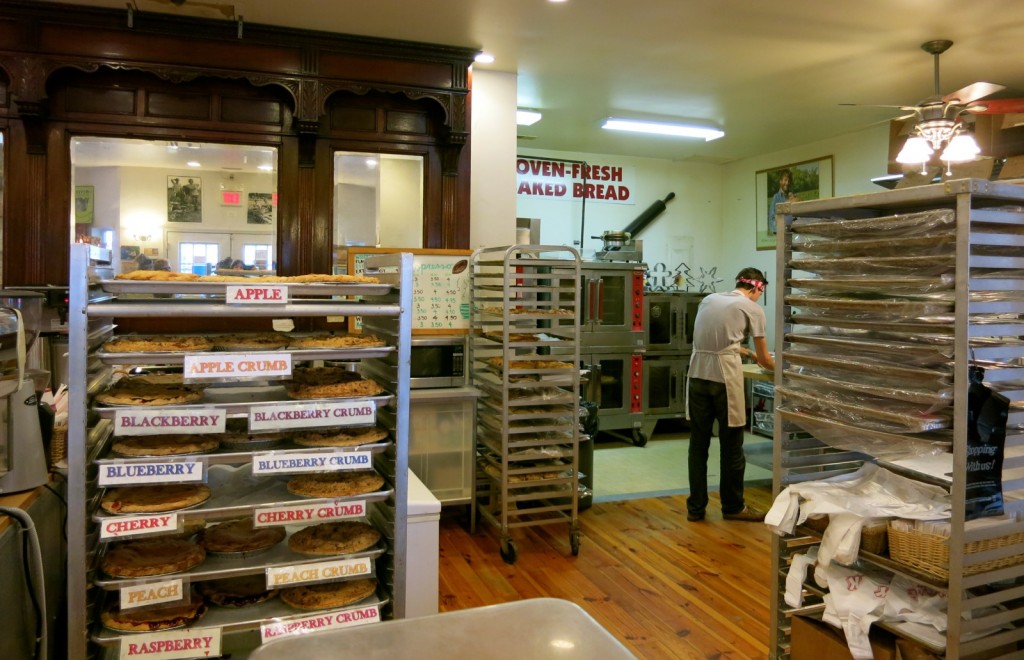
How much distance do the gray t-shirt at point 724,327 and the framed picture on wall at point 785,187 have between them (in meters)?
2.79

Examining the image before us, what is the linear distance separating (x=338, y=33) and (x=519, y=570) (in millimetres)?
3428

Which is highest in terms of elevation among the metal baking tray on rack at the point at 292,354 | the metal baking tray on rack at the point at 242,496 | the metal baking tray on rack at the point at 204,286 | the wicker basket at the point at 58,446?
the metal baking tray on rack at the point at 204,286

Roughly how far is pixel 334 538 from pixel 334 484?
7.4 inches

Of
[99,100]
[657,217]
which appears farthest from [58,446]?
[657,217]

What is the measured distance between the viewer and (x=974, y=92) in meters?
3.95

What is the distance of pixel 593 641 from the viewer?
3.84 feet

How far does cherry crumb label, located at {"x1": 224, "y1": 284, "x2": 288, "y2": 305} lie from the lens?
183cm

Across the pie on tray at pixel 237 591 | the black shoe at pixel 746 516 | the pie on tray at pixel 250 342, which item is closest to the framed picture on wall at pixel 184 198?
the pie on tray at pixel 250 342

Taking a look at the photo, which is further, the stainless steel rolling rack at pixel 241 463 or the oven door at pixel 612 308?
the oven door at pixel 612 308

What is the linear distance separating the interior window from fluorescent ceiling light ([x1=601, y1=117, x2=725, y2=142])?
2259 mm

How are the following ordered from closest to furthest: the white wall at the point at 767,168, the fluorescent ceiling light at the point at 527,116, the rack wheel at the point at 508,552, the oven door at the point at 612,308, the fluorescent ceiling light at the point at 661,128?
1. the rack wheel at the point at 508,552
2. the fluorescent ceiling light at the point at 527,116
3. the fluorescent ceiling light at the point at 661,128
4. the white wall at the point at 767,168
5. the oven door at the point at 612,308

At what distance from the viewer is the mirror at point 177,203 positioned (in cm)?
430

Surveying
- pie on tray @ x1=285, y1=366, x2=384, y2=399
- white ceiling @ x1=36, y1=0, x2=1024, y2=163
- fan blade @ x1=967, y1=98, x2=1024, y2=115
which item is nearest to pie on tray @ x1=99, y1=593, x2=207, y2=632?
pie on tray @ x1=285, y1=366, x2=384, y2=399

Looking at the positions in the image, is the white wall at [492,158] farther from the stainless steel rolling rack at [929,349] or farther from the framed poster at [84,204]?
the stainless steel rolling rack at [929,349]
